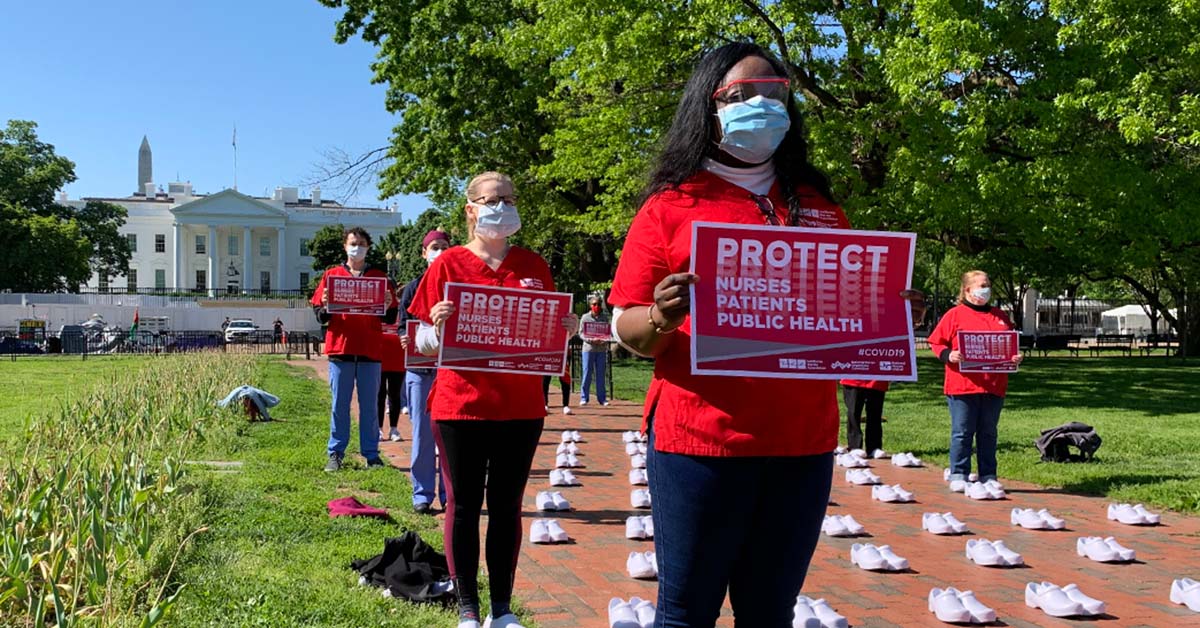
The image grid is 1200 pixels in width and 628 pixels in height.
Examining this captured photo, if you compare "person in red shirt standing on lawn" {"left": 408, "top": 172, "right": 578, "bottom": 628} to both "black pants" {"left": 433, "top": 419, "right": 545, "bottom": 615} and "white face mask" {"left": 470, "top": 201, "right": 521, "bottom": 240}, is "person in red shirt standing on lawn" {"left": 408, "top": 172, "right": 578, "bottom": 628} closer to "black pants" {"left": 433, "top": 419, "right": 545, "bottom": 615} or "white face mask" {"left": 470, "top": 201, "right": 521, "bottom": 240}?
"black pants" {"left": 433, "top": 419, "right": 545, "bottom": 615}

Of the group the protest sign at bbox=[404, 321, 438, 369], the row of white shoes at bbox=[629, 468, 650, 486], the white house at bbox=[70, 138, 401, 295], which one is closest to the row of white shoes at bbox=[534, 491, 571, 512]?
the row of white shoes at bbox=[629, 468, 650, 486]

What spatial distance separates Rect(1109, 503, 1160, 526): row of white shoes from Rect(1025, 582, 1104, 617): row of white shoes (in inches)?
118

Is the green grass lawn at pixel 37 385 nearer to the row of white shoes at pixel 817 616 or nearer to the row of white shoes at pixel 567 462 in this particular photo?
the row of white shoes at pixel 567 462

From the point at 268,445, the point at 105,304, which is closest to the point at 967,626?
the point at 268,445

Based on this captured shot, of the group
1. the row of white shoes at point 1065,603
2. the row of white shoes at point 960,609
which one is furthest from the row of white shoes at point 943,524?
the row of white shoes at point 960,609

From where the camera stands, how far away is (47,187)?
7481 centimetres

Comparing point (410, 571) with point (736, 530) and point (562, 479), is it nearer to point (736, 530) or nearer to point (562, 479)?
point (736, 530)

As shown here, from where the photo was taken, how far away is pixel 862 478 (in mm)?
9859

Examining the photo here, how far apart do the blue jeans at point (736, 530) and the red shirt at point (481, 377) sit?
1.95 m

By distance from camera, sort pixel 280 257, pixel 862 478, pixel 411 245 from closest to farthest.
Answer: pixel 862 478 < pixel 411 245 < pixel 280 257

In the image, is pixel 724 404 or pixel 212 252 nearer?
pixel 724 404

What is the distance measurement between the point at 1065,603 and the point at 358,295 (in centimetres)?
606

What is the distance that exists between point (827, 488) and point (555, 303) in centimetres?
252

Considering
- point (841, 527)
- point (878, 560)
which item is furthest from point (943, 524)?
point (878, 560)
